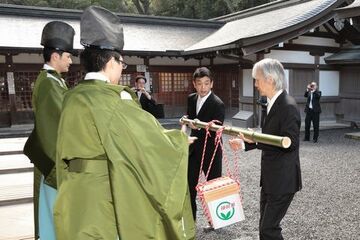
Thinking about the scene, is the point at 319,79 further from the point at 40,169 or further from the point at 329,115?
the point at 40,169

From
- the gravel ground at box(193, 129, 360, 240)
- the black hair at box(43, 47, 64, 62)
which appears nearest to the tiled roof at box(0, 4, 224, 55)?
the gravel ground at box(193, 129, 360, 240)

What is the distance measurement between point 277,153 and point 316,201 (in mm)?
2870

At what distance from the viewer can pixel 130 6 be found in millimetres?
32188

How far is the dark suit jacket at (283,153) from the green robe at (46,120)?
146cm

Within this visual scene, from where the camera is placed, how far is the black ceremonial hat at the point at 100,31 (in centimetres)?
170

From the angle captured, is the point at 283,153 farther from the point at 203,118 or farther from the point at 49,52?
the point at 49,52

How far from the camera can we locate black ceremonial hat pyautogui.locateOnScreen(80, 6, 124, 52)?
1.70 metres

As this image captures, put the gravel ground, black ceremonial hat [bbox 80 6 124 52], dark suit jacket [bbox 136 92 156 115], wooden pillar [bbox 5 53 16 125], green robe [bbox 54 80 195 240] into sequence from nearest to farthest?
green robe [bbox 54 80 195 240]
black ceremonial hat [bbox 80 6 124 52]
the gravel ground
dark suit jacket [bbox 136 92 156 115]
wooden pillar [bbox 5 53 16 125]

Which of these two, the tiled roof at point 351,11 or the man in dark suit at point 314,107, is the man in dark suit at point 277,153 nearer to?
the man in dark suit at point 314,107

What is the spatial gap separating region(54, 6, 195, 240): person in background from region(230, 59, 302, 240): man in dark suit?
1.01 m

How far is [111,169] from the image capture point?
158 cm

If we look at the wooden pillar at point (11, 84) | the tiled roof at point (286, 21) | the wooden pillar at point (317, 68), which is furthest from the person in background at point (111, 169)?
the wooden pillar at point (317, 68)

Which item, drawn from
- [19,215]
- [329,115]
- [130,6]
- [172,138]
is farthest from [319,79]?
[130,6]

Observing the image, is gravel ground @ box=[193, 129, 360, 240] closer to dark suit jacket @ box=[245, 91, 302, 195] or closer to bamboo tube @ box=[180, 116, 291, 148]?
dark suit jacket @ box=[245, 91, 302, 195]
